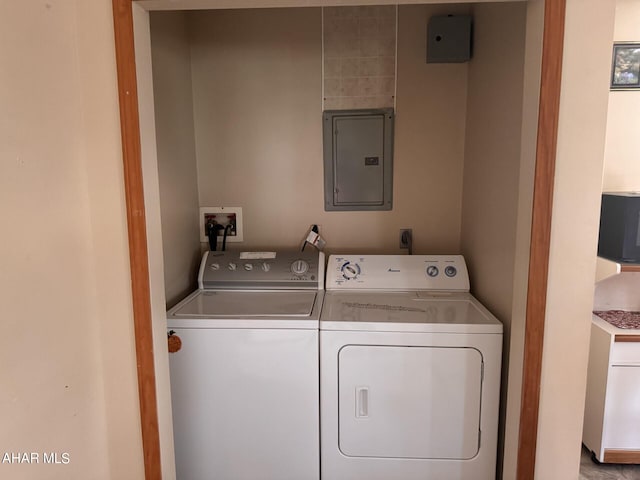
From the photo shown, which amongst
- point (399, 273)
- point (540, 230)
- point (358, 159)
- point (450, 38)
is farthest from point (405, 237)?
point (540, 230)

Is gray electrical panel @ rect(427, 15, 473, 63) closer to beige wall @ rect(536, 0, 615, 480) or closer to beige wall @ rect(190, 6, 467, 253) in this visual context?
beige wall @ rect(190, 6, 467, 253)

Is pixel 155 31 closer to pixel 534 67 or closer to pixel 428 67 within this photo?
pixel 428 67

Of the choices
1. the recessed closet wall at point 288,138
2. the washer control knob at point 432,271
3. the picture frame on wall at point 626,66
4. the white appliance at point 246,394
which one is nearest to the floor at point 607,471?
the recessed closet wall at point 288,138

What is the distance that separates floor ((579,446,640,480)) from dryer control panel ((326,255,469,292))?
1.15 metres

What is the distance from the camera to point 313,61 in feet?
7.13

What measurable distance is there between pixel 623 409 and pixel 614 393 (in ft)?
0.33

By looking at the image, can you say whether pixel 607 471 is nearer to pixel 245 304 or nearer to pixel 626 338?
pixel 626 338

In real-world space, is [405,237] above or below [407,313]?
above

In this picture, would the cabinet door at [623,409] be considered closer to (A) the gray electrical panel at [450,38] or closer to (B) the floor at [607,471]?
(B) the floor at [607,471]

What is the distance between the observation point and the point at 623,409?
199 cm

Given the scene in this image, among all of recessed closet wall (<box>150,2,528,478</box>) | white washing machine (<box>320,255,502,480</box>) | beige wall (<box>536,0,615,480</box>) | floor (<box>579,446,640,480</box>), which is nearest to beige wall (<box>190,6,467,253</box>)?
recessed closet wall (<box>150,2,528,478</box>)

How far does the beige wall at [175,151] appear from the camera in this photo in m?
1.83

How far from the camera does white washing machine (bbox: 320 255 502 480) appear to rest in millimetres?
1541

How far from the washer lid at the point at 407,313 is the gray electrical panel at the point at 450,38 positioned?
123cm
